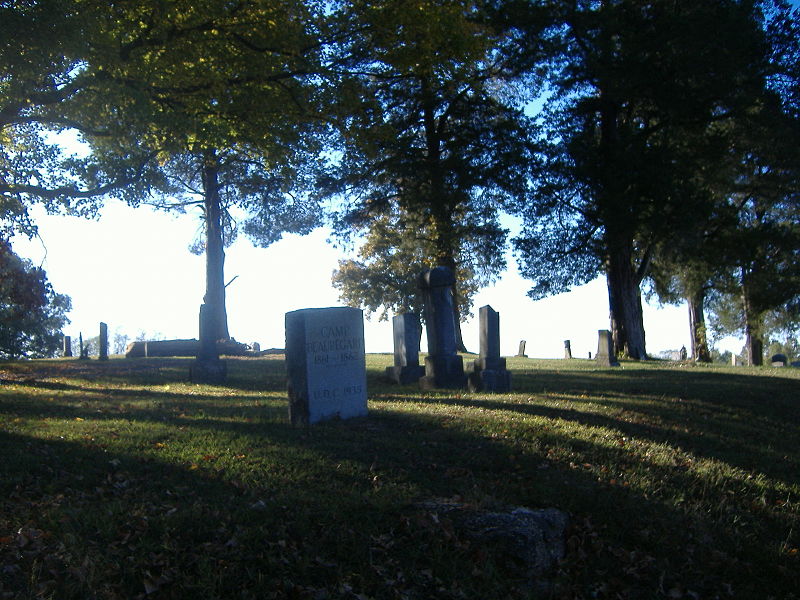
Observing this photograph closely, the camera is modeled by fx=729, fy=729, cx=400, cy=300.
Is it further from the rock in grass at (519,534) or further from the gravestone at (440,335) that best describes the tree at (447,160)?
the rock in grass at (519,534)

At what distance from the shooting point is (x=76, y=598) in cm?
520

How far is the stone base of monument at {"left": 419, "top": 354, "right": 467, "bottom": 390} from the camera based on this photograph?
1589 centimetres

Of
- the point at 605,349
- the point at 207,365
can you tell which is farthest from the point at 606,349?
the point at 207,365

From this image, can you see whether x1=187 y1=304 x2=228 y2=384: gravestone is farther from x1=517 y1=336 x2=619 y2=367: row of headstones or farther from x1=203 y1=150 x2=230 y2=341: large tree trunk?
x1=517 y1=336 x2=619 y2=367: row of headstones

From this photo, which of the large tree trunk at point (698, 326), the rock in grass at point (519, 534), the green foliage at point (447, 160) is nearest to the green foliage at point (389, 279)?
the green foliage at point (447, 160)

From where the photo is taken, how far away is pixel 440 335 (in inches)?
633

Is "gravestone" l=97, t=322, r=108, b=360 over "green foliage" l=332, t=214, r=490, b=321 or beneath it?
beneath

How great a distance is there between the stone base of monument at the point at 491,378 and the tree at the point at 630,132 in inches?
426

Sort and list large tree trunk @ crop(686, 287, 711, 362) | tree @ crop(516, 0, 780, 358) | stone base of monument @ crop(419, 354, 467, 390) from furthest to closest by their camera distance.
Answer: large tree trunk @ crop(686, 287, 711, 362) < tree @ crop(516, 0, 780, 358) < stone base of monument @ crop(419, 354, 467, 390)

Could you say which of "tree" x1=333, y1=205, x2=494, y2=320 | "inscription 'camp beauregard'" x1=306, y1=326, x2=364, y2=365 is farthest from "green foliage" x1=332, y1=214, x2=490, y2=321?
"inscription 'camp beauregard'" x1=306, y1=326, x2=364, y2=365

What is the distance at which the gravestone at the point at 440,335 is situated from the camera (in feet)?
52.3

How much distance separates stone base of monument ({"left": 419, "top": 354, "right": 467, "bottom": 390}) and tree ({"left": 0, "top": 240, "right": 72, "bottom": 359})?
12855 mm

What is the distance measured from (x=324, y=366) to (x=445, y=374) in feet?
18.6

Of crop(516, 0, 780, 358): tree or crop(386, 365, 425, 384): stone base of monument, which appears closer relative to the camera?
crop(386, 365, 425, 384): stone base of monument
